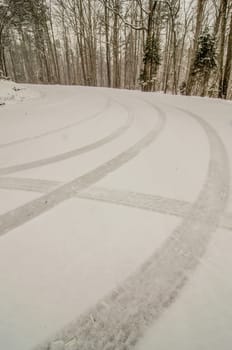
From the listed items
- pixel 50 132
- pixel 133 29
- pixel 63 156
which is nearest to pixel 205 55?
pixel 50 132

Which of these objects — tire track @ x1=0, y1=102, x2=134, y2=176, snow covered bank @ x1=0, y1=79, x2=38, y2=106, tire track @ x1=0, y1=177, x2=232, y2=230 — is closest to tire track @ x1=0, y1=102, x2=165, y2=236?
tire track @ x1=0, y1=177, x2=232, y2=230

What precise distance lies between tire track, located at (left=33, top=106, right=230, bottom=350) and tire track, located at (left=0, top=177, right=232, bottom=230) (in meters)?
0.10

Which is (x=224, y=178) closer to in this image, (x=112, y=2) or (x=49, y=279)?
(x=49, y=279)

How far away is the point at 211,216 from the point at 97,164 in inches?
69.4

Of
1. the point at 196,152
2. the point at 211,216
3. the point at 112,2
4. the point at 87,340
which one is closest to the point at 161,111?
the point at 196,152

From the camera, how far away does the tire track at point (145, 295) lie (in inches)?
46.6

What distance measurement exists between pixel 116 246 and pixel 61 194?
106 cm

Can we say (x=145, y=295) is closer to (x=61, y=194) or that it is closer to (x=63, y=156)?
(x=61, y=194)

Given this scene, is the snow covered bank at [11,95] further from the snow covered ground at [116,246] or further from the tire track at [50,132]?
the snow covered ground at [116,246]

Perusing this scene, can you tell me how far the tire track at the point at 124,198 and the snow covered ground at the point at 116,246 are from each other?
0.01 m

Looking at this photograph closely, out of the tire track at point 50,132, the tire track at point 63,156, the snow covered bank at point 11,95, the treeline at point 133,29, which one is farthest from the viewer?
the treeline at point 133,29

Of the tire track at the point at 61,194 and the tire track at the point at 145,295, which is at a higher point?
the tire track at the point at 61,194

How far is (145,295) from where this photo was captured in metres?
1.41

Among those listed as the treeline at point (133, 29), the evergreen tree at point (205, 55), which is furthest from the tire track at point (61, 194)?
the evergreen tree at point (205, 55)
